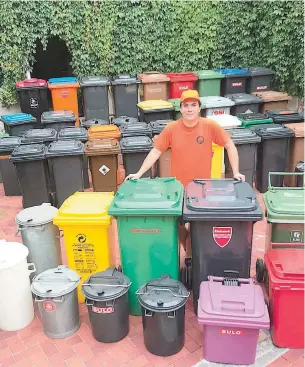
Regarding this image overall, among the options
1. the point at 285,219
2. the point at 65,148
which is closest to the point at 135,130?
the point at 65,148

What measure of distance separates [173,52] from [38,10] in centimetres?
381

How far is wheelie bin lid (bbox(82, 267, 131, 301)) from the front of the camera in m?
3.36

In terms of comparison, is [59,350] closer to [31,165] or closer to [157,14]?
[31,165]

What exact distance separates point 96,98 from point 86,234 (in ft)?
19.5

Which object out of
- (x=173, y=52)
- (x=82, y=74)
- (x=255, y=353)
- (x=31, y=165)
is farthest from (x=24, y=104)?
(x=255, y=353)

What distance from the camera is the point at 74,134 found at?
21.8 feet

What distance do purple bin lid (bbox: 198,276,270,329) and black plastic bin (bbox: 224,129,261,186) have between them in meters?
3.35

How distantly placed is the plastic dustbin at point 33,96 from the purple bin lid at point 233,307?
7232 mm

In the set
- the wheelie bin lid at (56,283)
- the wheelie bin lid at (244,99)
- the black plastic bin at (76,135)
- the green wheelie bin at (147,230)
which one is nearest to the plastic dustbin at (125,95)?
the wheelie bin lid at (244,99)


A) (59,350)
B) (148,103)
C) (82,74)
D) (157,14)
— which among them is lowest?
(59,350)

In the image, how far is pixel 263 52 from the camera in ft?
34.5

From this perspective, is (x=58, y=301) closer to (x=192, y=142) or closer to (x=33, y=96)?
(x=192, y=142)

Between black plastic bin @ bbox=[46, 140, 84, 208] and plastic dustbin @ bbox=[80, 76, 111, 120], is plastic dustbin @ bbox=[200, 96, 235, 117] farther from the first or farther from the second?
black plastic bin @ bbox=[46, 140, 84, 208]

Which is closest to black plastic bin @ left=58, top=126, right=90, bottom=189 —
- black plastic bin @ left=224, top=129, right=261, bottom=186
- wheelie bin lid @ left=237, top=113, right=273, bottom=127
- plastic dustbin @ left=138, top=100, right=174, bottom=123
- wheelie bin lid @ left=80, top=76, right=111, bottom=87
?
plastic dustbin @ left=138, top=100, right=174, bottom=123
